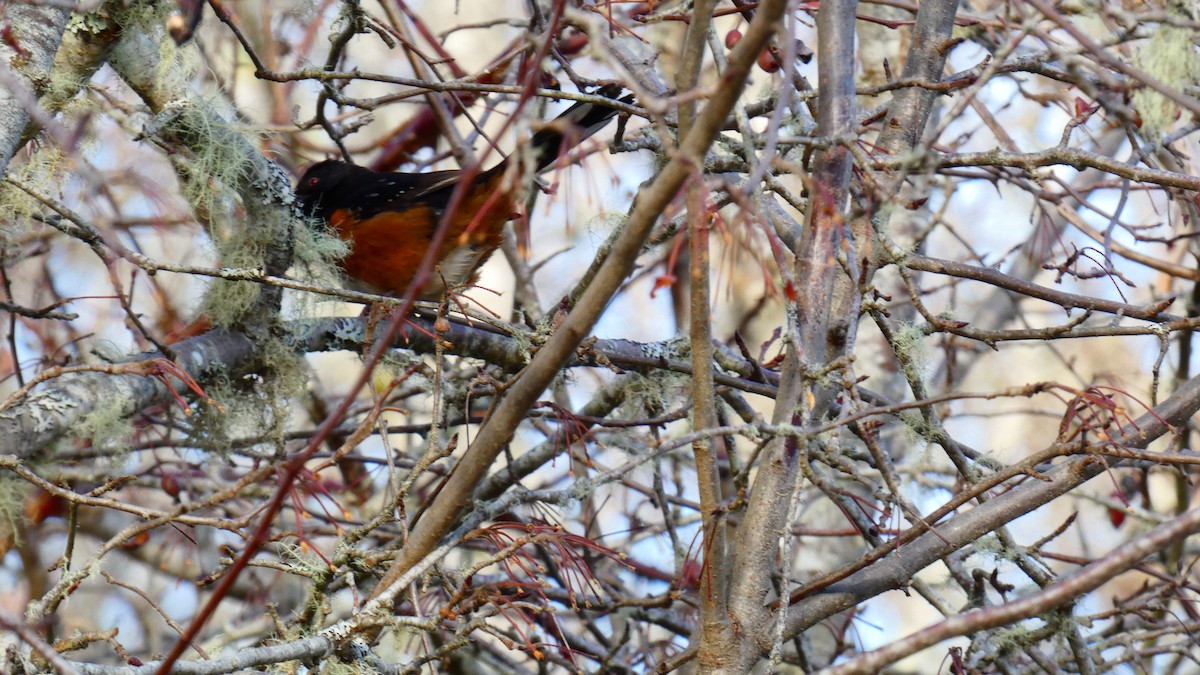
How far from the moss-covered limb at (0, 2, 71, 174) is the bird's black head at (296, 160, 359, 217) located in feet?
4.10

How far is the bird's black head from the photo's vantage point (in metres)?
3.27

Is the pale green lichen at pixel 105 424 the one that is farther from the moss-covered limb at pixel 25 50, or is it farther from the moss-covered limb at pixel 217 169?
the moss-covered limb at pixel 25 50

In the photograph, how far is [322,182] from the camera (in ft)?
10.7

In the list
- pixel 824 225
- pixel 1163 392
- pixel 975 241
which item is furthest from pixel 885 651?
pixel 975 241

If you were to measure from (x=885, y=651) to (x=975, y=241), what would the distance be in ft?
20.9

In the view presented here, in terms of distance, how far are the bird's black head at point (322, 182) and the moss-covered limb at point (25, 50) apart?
4.10ft

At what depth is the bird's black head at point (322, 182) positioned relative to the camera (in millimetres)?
3266

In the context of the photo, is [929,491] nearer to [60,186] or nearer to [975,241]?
[60,186]

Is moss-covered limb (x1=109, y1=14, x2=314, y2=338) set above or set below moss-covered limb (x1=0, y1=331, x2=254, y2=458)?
above

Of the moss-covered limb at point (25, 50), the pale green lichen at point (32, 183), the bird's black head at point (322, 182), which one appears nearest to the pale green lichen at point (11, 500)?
the pale green lichen at point (32, 183)

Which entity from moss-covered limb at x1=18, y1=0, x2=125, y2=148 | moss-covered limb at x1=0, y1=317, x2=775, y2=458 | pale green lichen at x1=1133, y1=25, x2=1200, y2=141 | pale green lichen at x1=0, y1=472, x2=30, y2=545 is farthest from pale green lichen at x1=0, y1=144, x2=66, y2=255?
pale green lichen at x1=1133, y1=25, x2=1200, y2=141

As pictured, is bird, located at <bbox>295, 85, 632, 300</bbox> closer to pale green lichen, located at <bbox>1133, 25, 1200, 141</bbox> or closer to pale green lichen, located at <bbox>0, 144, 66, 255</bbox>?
pale green lichen, located at <bbox>0, 144, 66, 255</bbox>

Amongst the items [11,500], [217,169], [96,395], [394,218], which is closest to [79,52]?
[217,169]

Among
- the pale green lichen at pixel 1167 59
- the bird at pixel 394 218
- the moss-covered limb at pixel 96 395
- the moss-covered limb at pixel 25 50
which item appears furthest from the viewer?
the bird at pixel 394 218
